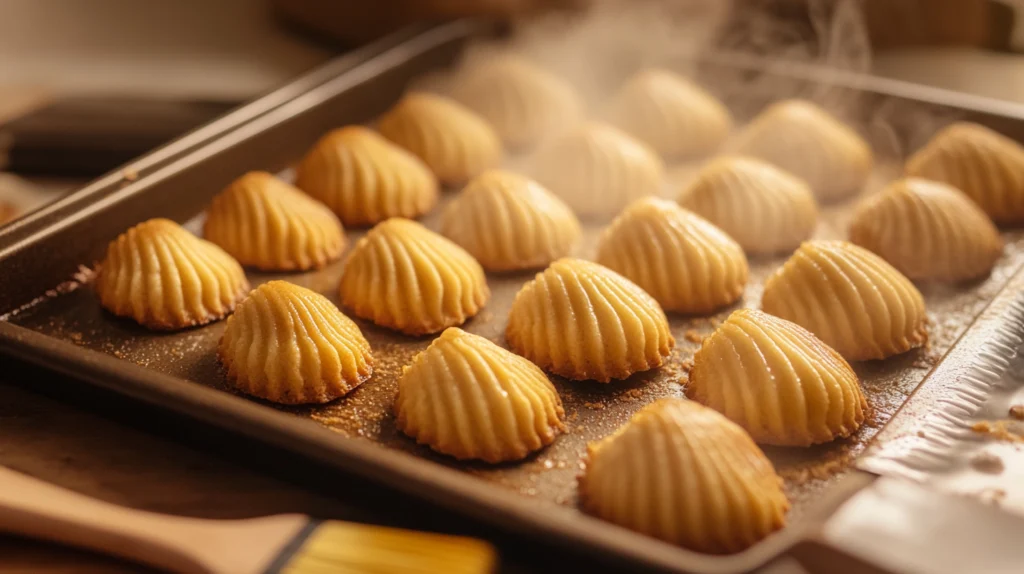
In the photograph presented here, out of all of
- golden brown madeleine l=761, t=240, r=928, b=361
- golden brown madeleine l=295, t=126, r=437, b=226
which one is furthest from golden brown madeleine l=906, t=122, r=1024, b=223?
golden brown madeleine l=295, t=126, r=437, b=226

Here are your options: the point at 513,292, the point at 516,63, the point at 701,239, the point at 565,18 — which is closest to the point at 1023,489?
the point at 701,239

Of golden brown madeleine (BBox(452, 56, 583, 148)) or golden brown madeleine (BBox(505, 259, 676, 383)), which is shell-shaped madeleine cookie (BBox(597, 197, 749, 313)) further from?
golden brown madeleine (BBox(452, 56, 583, 148))

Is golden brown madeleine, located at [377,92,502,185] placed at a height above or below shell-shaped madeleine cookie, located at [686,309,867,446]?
above

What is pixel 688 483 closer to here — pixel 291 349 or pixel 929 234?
pixel 291 349

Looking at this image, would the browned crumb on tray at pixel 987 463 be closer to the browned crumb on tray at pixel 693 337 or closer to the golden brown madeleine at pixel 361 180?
the browned crumb on tray at pixel 693 337

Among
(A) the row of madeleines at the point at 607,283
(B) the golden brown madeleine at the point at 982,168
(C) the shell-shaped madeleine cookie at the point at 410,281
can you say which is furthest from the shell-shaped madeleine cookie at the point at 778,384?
(B) the golden brown madeleine at the point at 982,168

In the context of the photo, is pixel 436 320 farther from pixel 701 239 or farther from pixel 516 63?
pixel 516 63
